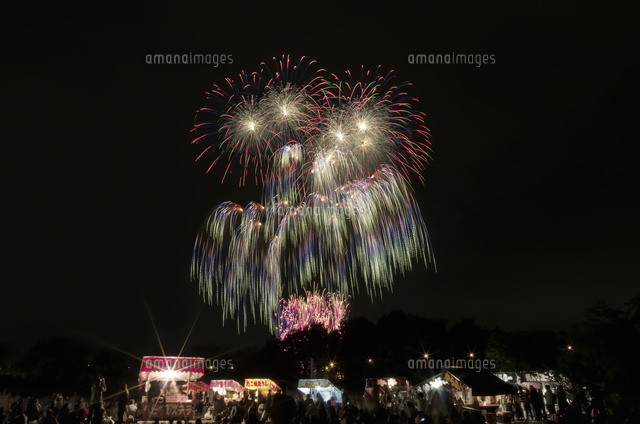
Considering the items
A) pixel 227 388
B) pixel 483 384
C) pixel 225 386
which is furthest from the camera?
pixel 227 388

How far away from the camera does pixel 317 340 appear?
63.0 m

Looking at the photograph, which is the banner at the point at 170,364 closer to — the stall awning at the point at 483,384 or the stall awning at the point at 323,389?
the stall awning at the point at 323,389

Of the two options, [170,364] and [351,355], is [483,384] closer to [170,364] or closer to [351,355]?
[170,364]

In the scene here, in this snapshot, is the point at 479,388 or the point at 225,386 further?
the point at 225,386

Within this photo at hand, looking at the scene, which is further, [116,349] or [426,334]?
[116,349]

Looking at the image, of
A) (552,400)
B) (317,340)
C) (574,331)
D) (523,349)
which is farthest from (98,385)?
(317,340)

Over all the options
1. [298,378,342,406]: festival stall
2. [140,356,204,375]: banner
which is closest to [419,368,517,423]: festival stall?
[298,378,342,406]: festival stall

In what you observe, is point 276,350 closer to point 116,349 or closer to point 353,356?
point 353,356

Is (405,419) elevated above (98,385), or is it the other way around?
(98,385)

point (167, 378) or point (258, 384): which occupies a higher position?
point (167, 378)

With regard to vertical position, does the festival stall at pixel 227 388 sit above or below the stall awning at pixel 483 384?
below

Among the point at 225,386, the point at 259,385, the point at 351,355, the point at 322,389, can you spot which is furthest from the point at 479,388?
the point at 351,355

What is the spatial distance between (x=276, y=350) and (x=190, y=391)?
4194 centimetres

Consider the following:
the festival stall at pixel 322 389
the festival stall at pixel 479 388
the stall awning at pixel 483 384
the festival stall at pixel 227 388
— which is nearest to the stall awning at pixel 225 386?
the festival stall at pixel 227 388
